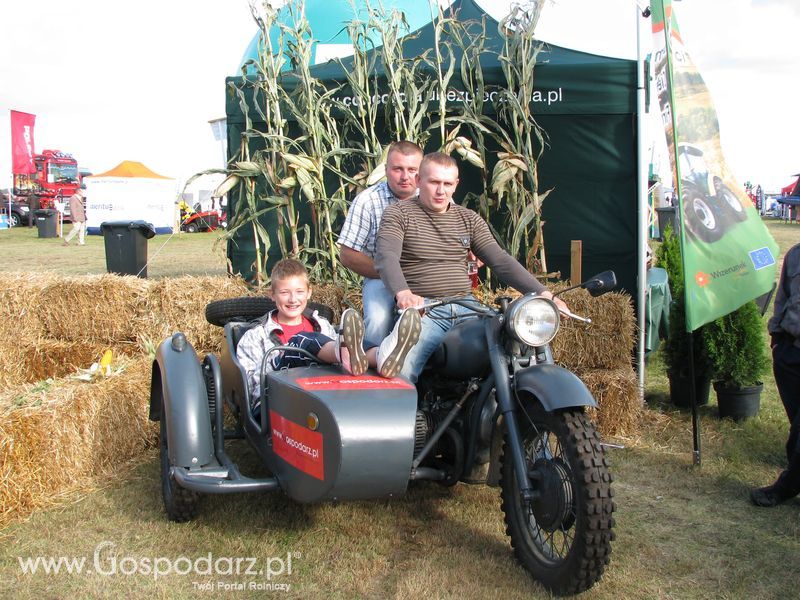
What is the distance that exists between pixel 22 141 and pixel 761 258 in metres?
36.1

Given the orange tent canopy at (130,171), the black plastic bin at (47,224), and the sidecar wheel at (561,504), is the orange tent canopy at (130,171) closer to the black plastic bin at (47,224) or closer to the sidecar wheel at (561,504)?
the black plastic bin at (47,224)

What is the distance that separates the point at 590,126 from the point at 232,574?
14.6 feet

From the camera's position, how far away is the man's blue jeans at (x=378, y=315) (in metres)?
3.83

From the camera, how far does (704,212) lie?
4379 mm

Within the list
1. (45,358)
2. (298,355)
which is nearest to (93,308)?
(45,358)

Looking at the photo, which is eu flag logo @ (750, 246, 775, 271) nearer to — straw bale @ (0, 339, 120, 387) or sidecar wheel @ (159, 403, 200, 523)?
sidecar wheel @ (159, 403, 200, 523)

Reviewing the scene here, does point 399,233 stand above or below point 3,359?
above

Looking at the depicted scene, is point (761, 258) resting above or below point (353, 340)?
above

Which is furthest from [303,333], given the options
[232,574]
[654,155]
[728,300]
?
[654,155]

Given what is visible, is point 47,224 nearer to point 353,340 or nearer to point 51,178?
point 51,178

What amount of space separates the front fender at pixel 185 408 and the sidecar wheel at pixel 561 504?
1.34 m

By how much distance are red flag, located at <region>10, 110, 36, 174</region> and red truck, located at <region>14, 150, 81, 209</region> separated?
1154mm

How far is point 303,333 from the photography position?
3773 millimetres

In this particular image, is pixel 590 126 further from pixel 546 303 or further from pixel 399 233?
pixel 546 303
